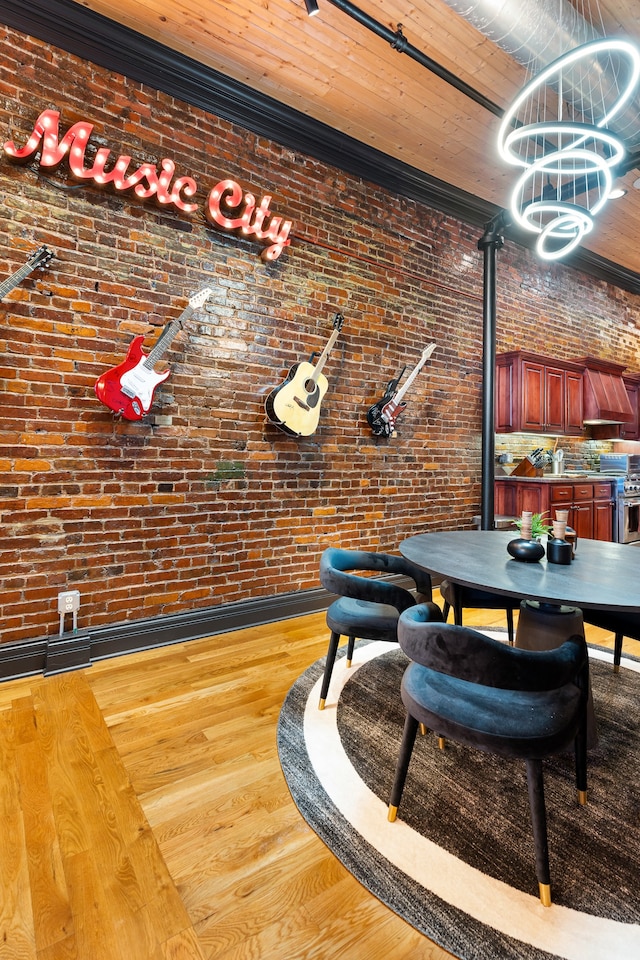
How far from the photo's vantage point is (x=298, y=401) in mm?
3383

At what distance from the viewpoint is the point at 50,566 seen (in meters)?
2.62

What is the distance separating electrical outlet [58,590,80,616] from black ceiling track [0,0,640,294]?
3116mm

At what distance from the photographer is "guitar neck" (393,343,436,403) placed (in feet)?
13.1

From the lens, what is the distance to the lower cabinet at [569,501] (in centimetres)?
464

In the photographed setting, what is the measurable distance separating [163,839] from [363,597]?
108 centimetres

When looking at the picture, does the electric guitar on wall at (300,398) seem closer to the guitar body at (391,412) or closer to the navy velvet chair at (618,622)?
the guitar body at (391,412)

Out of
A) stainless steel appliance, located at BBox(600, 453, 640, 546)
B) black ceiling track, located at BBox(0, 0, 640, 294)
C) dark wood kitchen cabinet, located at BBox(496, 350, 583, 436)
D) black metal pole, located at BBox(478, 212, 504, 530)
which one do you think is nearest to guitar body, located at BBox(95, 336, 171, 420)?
black ceiling track, located at BBox(0, 0, 640, 294)

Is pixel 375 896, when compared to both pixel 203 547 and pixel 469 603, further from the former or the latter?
pixel 203 547

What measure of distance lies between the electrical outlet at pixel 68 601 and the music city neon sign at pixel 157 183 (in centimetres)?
236

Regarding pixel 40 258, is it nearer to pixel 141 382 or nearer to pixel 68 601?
pixel 141 382

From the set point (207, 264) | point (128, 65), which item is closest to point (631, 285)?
point (207, 264)

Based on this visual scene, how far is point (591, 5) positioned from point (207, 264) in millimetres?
2602

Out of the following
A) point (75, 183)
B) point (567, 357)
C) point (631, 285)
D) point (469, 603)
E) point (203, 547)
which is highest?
point (631, 285)

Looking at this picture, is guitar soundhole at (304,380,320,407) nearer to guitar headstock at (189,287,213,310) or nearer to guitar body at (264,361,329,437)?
guitar body at (264,361,329,437)
